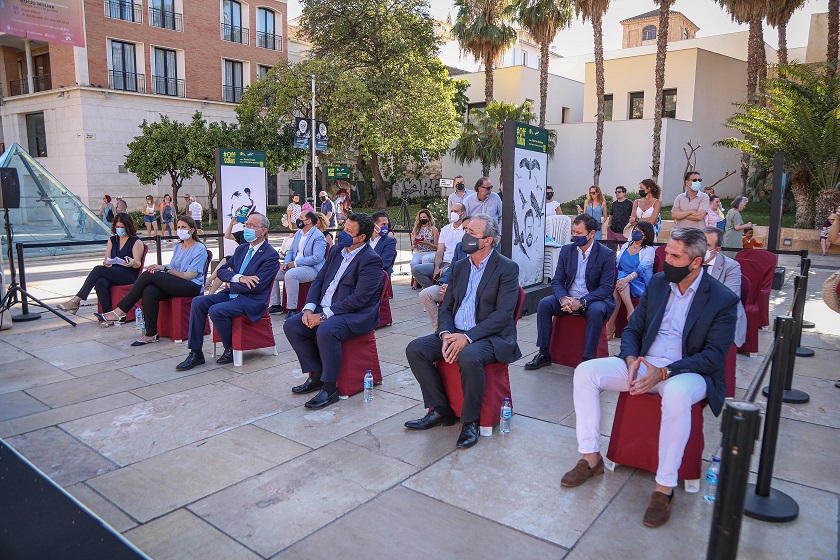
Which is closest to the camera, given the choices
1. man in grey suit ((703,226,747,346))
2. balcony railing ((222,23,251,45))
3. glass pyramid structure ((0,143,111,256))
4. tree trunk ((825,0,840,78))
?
man in grey suit ((703,226,747,346))

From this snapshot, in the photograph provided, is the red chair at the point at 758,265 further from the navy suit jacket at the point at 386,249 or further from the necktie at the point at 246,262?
the necktie at the point at 246,262

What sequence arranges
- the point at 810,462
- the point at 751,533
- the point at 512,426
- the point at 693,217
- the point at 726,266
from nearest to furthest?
the point at 751,533 < the point at 810,462 < the point at 512,426 < the point at 726,266 < the point at 693,217

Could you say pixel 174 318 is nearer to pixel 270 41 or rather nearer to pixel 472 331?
pixel 472 331

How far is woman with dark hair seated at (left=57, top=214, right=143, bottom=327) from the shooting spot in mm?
8211

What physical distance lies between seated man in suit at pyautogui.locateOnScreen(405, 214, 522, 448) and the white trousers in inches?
30.8

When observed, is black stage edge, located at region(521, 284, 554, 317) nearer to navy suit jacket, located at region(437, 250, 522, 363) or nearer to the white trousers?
navy suit jacket, located at region(437, 250, 522, 363)

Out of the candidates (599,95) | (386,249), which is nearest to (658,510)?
(386,249)

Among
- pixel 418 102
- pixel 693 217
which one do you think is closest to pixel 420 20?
pixel 418 102

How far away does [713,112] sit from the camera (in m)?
29.3

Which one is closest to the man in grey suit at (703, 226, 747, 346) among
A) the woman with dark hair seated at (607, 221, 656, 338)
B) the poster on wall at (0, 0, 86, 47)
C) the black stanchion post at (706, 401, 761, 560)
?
the woman with dark hair seated at (607, 221, 656, 338)

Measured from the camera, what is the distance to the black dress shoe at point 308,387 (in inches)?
213

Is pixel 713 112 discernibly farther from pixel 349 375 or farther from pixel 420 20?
pixel 349 375

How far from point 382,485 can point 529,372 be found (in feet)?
8.99

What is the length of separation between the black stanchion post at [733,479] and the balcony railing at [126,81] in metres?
32.4
